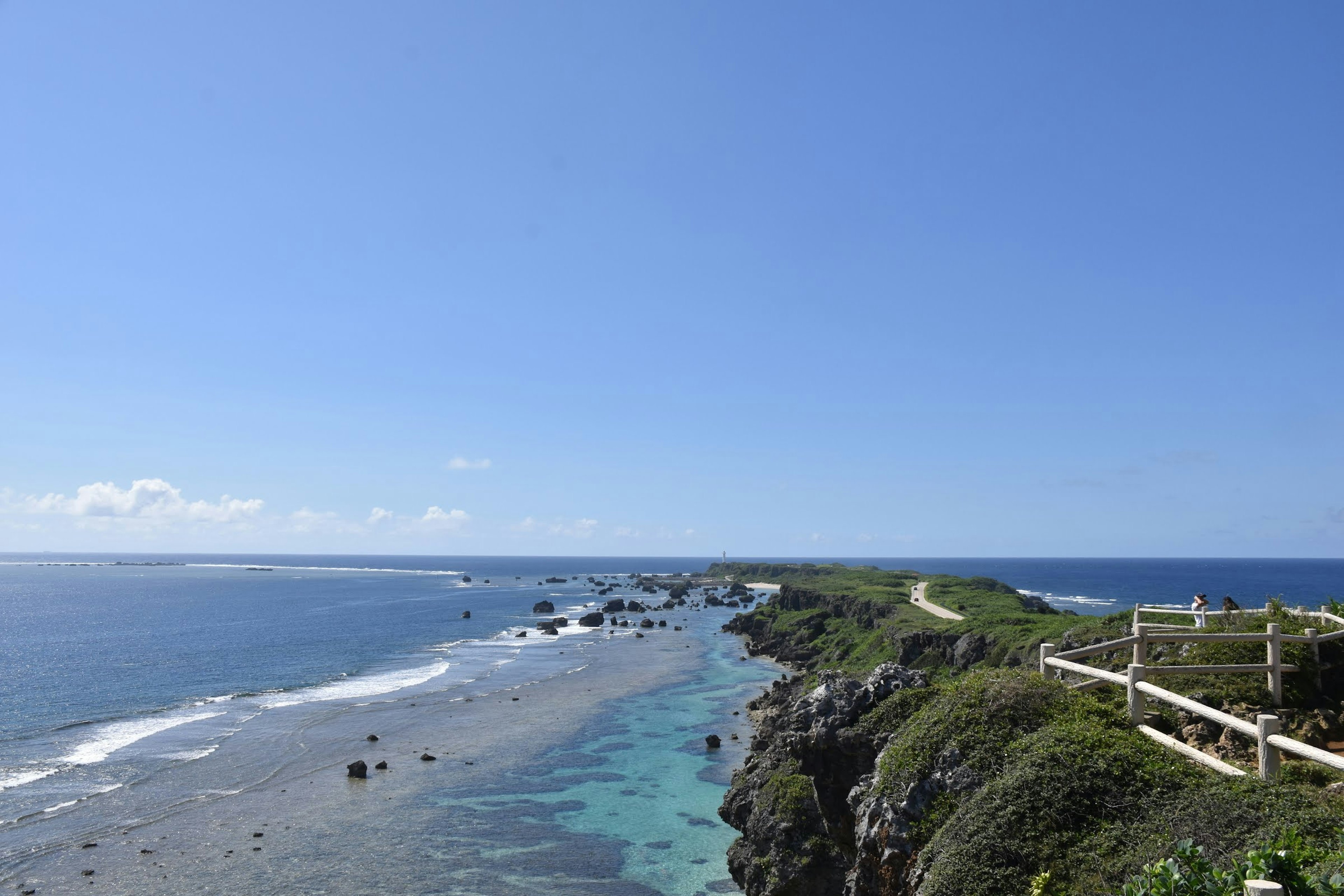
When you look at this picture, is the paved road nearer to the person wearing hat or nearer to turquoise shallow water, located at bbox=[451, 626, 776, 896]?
turquoise shallow water, located at bbox=[451, 626, 776, 896]

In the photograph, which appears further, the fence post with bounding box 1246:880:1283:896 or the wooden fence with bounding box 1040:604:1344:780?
the wooden fence with bounding box 1040:604:1344:780

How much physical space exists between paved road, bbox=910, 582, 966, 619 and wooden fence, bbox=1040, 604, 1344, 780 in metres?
45.6

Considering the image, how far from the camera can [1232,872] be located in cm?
775

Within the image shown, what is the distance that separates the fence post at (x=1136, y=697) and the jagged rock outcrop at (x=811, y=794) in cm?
628

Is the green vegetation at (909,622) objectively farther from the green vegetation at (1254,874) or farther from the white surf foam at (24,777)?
the white surf foam at (24,777)

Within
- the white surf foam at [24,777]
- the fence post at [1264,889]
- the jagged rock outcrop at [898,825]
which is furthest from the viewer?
the white surf foam at [24,777]

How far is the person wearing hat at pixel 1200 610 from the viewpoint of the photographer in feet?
80.1

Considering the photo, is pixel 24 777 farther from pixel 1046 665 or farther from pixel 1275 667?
pixel 1275 667

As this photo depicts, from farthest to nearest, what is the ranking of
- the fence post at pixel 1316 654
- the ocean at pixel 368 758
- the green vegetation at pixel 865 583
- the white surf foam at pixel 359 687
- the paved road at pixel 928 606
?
1. the green vegetation at pixel 865 583
2. the paved road at pixel 928 606
3. the white surf foam at pixel 359 687
4. the ocean at pixel 368 758
5. the fence post at pixel 1316 654

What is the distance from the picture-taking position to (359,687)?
212 feet

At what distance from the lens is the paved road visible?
66.8m

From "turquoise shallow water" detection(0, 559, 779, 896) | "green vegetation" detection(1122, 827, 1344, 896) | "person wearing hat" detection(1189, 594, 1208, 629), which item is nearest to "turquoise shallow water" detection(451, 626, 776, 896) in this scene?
"turquoise shallow water" detection(0, 559, 779, 896)

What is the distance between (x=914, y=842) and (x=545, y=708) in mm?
46741

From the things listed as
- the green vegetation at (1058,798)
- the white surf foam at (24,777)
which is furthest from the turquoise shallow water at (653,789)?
the white surf foam at (24,777)
